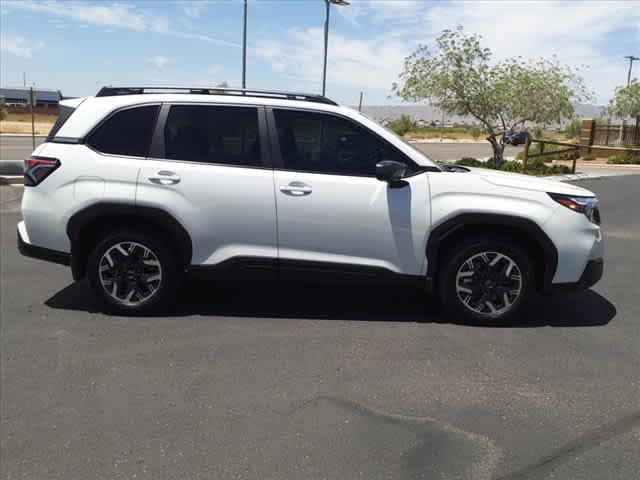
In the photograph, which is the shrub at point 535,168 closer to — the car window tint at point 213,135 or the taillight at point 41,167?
the car window tint at point 213,135

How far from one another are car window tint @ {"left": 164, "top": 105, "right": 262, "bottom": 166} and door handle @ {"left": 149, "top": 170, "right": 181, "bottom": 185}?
0.50 feet

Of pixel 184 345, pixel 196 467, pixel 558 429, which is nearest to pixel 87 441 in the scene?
pixel 196 467

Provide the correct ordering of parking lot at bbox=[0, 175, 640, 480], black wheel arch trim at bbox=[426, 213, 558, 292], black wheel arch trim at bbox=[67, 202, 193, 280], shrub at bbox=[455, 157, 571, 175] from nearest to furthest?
parking lot at bbox=[0, 175, 640, 480] → black wheel arch trim at bbox=[426, 213, 558, 292] → black wheel arch trim at bbox=[67, 202, 193, 280] → shrub at bbox=[455, 157, 571, 175]

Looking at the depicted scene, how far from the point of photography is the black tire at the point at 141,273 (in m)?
4.98

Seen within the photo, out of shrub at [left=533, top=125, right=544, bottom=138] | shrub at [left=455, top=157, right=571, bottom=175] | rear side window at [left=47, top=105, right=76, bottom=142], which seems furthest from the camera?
shrub at [left=533, top=125, right=544, bottom=138]

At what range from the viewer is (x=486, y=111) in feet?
71.8

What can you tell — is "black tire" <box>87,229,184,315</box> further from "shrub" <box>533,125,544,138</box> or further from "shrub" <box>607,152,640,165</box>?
"shrub" <box>607,152,640,165</box>

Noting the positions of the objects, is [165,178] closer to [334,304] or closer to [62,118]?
[62,118]

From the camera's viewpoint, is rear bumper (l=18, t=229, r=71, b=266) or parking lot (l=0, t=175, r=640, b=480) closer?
parking lot (l=0, t=175, r=640, b=480)

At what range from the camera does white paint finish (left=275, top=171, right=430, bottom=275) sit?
15.6 feet

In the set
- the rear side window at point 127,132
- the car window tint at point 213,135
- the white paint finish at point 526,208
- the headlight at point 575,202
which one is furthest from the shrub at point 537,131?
the rear side window at point 127,132

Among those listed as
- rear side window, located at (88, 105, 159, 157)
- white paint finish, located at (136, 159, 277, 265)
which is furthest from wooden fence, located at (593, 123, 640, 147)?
rear side window, located at (88, 105, 159, 157)

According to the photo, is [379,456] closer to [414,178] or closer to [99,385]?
[99,385]

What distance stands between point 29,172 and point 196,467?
3211mm
